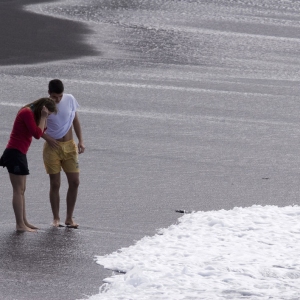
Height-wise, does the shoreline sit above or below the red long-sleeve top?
below

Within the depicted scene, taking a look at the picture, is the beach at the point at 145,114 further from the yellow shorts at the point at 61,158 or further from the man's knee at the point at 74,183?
the yellow shorts at the point at 61,158

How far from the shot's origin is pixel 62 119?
29.1 ft

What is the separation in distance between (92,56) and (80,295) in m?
11.9

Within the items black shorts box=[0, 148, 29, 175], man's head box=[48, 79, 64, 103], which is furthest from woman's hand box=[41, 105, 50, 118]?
black shorts box=[0, 148, 29, 175]

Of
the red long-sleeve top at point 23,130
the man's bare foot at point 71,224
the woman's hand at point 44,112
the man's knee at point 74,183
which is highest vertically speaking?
the woman's hand at point 44,112

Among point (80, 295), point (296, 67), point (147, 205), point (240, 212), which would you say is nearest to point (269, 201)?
point (240, 212)

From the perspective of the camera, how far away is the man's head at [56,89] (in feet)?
28.7

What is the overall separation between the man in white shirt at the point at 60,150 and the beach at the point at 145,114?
0.90ft

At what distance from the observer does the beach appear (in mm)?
8328

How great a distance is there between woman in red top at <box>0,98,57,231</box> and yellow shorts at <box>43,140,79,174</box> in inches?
14.3

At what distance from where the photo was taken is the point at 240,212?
30.1 feet

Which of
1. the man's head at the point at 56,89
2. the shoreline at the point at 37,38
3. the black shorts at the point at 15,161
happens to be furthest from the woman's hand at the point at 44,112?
the shoreline at the point at 37,38

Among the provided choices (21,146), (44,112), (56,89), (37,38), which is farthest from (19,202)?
(37,38)

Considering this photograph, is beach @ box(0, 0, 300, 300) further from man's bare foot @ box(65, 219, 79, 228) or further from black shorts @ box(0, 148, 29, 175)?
black shorts @ box(0, 148, 29, 175)
